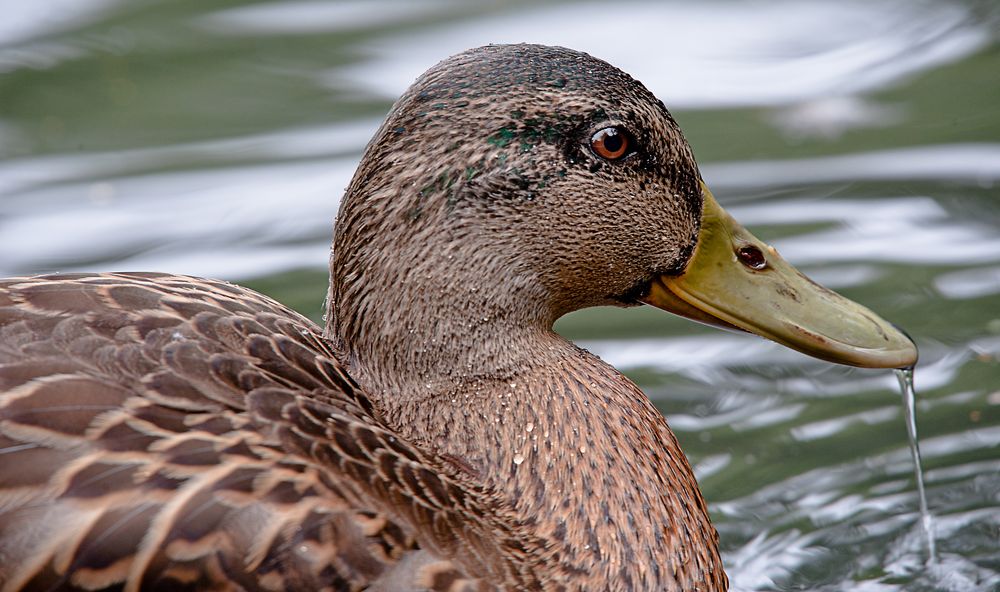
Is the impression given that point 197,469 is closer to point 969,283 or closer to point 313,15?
point 969,283

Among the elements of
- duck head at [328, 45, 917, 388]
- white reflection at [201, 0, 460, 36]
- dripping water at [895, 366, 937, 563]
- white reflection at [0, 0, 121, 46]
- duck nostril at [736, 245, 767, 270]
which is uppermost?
white reflection at [0, 0, 121, 46]

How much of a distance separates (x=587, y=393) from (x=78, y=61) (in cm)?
475

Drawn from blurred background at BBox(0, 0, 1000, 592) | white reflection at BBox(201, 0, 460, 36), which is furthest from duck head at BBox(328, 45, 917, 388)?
white reflection at BBox(201, 0, 460, 36)

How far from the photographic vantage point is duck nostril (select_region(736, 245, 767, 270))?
4500mm

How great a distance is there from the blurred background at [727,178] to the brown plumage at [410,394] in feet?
3.38

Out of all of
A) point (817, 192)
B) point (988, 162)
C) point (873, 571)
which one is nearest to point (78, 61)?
point (817, 192)

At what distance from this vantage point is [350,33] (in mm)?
8398

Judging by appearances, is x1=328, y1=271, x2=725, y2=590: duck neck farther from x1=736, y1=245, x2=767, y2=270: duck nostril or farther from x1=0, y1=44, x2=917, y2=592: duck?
x1=736, y1=245, x2=767, y2=270: duck nostril

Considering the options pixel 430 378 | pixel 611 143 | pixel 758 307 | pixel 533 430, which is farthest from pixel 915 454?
pixel 430 378

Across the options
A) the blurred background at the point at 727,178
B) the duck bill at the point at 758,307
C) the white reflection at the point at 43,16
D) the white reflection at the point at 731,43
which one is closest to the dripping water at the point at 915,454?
the blurred background at the point at 727,178

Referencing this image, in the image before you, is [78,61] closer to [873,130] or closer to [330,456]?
[873,130]

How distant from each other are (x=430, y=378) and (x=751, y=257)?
1005mm

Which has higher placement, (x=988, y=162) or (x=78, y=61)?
(x=78, y=61)

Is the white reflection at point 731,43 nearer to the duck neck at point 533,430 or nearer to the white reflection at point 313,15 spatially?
the white reflection at point 313,15
